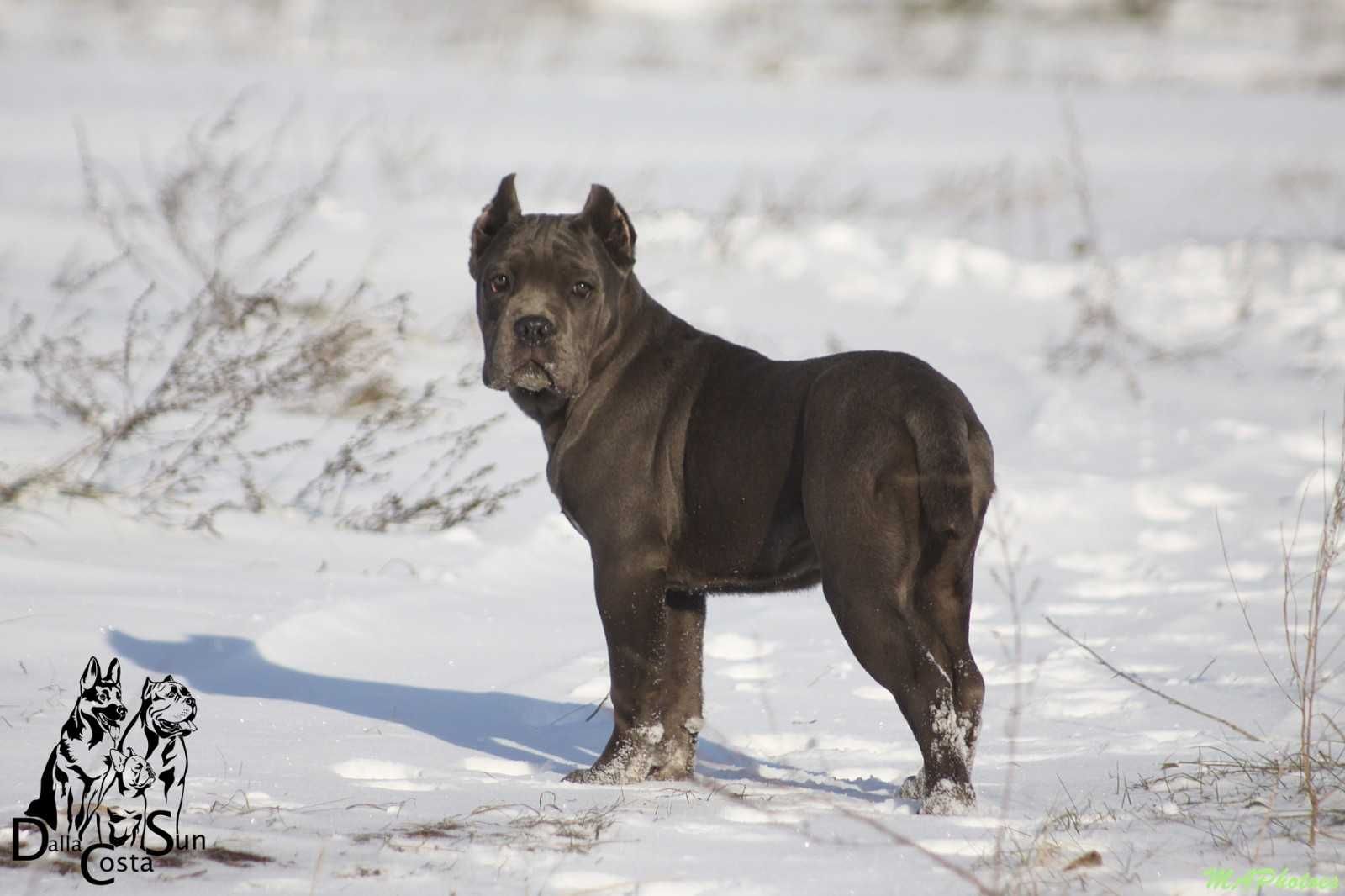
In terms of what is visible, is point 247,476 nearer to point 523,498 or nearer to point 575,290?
point 523,498

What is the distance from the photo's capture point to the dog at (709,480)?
12.9 feet

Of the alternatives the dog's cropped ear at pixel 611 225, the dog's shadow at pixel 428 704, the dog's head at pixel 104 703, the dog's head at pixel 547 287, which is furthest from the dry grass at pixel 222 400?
the dog's head at pixel 104 703

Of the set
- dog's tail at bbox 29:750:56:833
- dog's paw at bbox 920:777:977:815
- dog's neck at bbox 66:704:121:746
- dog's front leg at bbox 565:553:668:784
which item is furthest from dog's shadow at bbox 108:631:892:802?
dog's tail at bbox 29:750:56:833

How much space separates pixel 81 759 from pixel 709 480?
189cm

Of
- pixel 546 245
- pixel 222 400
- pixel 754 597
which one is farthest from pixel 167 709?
pixel 222 400

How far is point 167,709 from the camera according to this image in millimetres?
4422

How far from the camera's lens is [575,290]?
462 cm

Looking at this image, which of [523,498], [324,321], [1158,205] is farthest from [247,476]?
[1158,205]

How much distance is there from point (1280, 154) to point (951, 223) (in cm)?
556

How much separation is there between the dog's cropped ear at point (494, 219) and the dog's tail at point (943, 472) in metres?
1.61

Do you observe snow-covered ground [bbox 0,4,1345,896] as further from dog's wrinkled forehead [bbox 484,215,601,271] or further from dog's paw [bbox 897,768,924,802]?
dog's wrinkled forehead [bbox 484,215,601,271]

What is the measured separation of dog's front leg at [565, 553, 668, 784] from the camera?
4.44 metres

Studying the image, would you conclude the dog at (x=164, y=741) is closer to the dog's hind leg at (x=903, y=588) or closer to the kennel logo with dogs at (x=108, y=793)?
the kennel logo with dogs at (x=108, y=793)

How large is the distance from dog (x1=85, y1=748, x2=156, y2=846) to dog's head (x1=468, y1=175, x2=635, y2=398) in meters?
1.52
